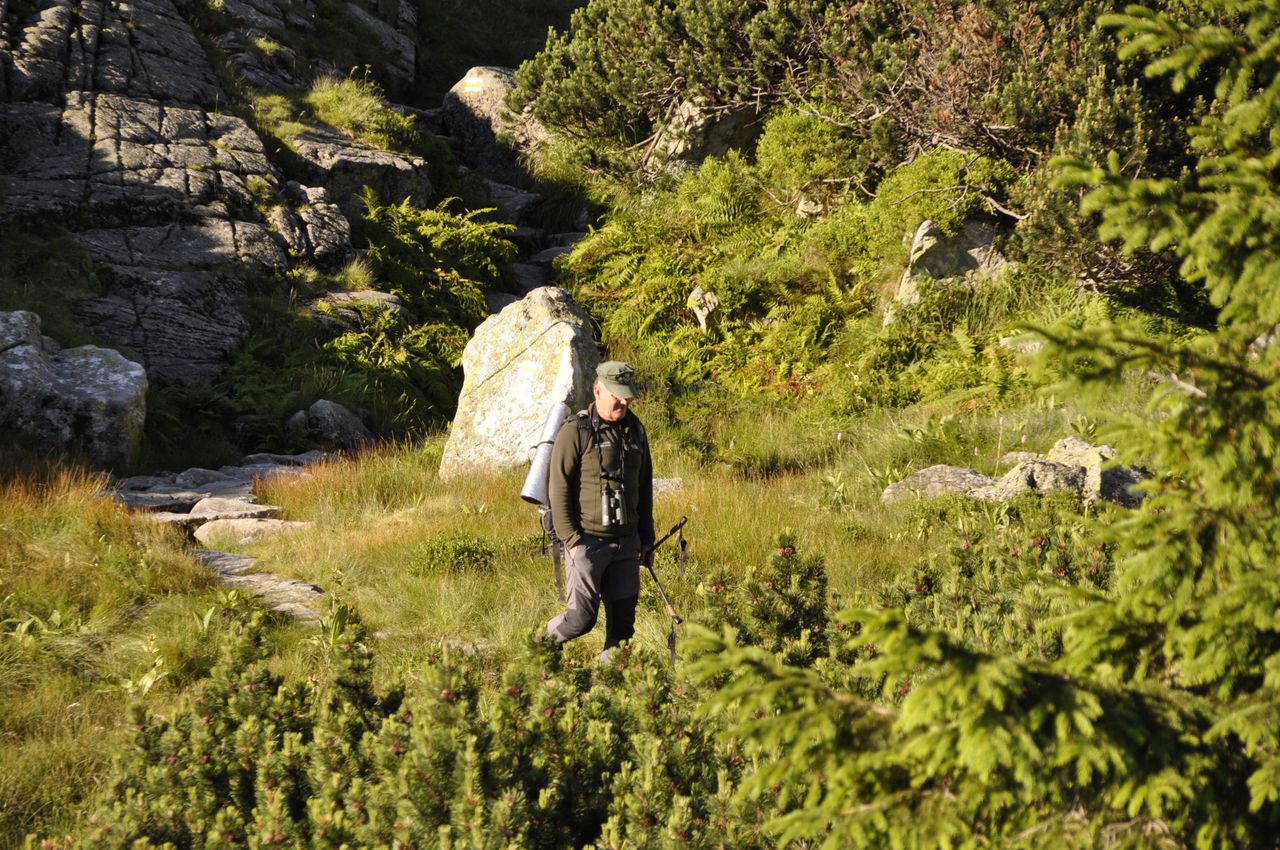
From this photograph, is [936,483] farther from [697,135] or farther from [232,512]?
[697,135]

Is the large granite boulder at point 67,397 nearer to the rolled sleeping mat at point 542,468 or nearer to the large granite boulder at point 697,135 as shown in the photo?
the rolled sleeping mat at point 542,468

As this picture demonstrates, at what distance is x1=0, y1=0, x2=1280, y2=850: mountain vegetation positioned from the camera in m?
2.08

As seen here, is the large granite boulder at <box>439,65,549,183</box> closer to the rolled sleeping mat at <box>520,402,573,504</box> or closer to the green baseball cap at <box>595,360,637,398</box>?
the rolled sleeping mat at <box>520,402,573,504</box>

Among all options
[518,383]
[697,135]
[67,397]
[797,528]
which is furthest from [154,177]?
[797,528]

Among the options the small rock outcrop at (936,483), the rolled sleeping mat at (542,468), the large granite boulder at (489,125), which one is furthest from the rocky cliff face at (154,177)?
the small rock outcrop at (936,483)

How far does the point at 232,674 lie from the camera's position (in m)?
4.12

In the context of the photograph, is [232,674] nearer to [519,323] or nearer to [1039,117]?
[519,323]

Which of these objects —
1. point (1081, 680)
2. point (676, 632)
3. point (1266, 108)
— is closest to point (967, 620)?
point (676, 632)

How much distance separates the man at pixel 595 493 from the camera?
5.34 meters

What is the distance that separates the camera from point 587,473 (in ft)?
17.8

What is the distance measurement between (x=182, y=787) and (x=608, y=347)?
11.4m

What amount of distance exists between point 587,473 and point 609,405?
1.36 feet

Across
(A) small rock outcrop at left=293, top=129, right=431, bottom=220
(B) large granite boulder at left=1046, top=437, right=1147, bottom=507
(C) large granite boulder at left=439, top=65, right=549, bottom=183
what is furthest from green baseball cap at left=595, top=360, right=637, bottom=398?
(C) large granite boulder at left=439, top=65, right=549, bottom=183

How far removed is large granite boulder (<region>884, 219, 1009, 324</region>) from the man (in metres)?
8.85
